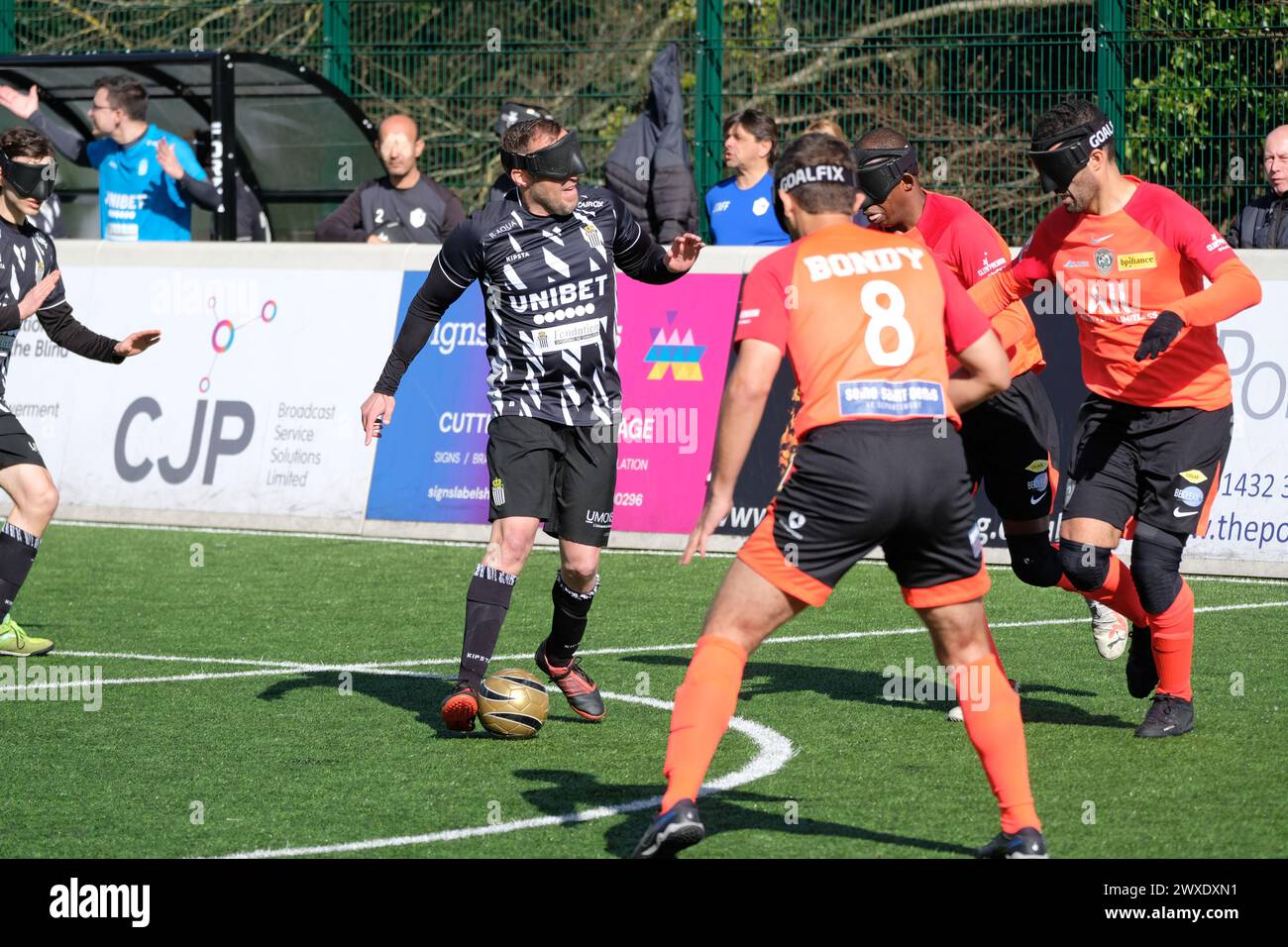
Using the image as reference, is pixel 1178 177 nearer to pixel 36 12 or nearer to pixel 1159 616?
pixel 1159 616

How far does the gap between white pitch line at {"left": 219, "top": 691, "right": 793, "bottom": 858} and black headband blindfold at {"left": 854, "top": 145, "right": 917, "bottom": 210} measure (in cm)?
227

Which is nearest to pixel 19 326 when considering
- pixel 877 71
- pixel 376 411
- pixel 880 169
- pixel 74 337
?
pixel 74 337

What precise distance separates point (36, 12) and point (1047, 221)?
1528cm

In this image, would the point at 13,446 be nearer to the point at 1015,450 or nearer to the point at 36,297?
the point at 36,297

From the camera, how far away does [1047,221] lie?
7.86 meters

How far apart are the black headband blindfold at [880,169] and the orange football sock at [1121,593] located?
179cm

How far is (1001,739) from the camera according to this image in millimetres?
5574

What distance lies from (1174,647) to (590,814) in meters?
2.64

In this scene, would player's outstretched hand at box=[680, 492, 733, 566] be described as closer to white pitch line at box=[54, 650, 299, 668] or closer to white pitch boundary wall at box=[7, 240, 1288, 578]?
white pitch line at box=[54, 650, 299, 668]

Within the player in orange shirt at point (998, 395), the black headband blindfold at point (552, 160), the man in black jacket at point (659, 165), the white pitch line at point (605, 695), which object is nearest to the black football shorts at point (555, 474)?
the white pitch line at point (605, 695)

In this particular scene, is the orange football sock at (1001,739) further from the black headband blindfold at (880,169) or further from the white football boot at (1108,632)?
the white football boot at (1108,632)

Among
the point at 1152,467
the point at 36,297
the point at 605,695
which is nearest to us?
the point at 1152,467

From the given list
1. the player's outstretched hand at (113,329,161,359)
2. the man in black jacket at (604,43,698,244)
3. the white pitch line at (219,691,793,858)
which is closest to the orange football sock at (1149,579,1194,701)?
the white pitch line at (219,691,793,858)

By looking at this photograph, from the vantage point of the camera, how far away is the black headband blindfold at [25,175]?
9.34 metres
